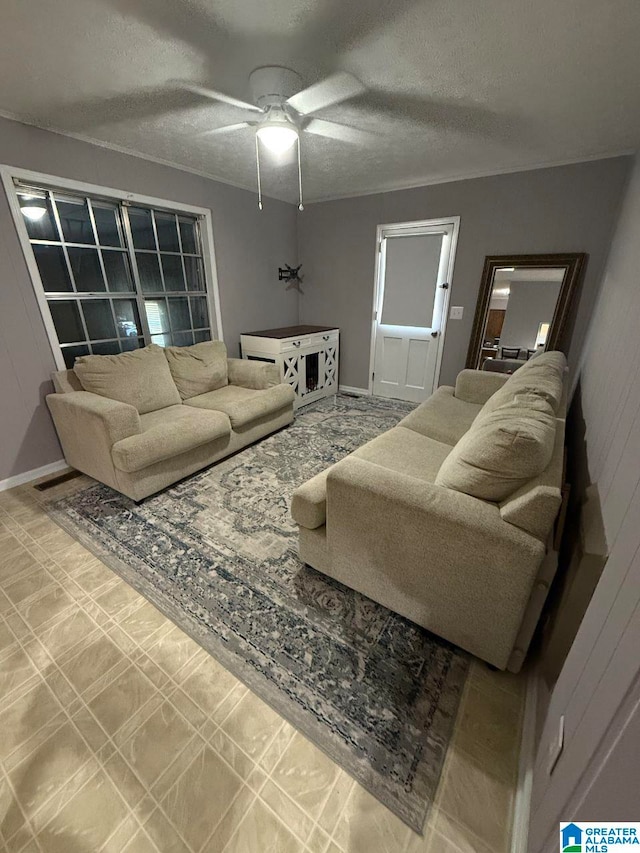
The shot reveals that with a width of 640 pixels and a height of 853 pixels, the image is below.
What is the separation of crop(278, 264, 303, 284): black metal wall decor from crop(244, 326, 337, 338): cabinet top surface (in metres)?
0.61

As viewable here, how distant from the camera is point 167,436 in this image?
2189mm

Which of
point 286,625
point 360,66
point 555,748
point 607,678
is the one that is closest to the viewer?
point 607,678

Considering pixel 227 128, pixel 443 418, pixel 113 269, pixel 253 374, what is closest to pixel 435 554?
pixel 443 418

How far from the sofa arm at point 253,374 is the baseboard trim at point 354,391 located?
153 centimetres

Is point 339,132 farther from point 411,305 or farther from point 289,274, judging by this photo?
point 289,274

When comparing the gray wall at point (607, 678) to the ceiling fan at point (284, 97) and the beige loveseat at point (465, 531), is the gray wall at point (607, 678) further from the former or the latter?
the ceiling fan at point (284, 97)

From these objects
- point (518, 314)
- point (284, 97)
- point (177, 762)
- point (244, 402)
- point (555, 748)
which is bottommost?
point (177, 762)

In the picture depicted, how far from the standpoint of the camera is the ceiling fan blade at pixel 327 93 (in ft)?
5.48

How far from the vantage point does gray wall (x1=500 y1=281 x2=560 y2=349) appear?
3.08 metres

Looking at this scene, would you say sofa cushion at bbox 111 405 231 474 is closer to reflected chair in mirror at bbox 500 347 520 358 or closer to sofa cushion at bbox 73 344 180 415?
sofa cushion at bbox 73 344 180 415

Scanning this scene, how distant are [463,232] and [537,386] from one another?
244 centimetres

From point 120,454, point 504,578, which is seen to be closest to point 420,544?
point 504,578

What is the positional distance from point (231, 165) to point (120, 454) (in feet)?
8.70

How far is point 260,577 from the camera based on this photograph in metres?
1.66
